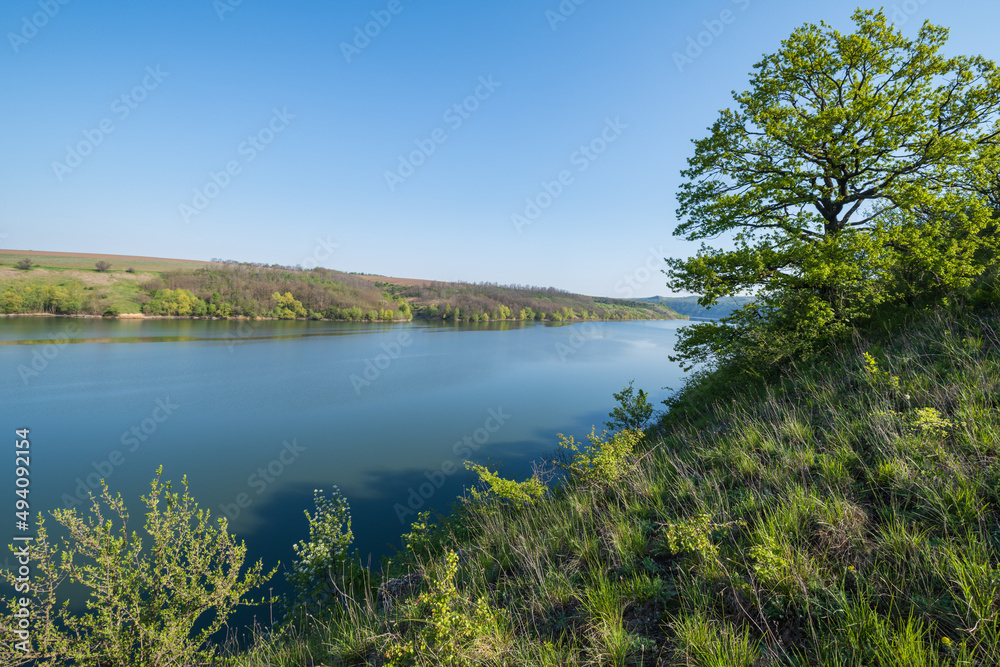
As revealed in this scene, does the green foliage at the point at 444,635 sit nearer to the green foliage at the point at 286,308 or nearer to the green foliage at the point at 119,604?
the green foliage at the point at 119,604

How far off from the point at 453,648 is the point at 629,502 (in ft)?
9.22

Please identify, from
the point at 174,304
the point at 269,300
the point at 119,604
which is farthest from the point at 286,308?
the point at 119,604

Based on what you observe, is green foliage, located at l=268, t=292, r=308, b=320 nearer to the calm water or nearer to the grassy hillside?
the grassy hillside

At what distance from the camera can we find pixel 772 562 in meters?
2.69

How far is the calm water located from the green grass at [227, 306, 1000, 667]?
25.1ft

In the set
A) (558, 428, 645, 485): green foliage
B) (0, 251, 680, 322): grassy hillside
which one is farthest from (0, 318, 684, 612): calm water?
(0, 251, 680, 322): grassy hillside

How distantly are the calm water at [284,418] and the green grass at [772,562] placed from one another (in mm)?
7665

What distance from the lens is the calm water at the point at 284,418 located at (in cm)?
1227

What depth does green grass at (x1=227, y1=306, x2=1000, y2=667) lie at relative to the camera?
2.29 meters

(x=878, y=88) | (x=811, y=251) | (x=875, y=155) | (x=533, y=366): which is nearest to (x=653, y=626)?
(x=811, y=251)

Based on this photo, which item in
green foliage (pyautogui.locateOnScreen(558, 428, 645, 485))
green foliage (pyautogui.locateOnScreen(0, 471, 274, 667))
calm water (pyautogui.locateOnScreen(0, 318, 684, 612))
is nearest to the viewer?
green foliage (pyautogui.locateOnScreen(0, 471, 274, 667))

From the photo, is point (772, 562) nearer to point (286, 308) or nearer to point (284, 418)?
point (284, 418)

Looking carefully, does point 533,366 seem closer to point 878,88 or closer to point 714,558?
point 878,88

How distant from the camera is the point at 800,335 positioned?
29.9ft
